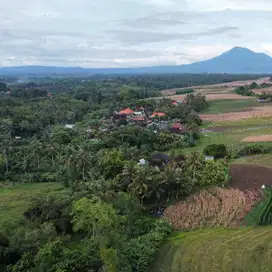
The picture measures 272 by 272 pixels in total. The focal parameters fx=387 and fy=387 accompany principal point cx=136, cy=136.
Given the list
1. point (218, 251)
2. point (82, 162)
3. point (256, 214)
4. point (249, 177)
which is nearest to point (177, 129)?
point (249, 177)

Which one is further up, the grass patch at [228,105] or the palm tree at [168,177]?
the grass patch at [228,105]

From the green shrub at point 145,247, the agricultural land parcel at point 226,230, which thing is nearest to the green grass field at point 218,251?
the agricultural land parcel at point 226,230

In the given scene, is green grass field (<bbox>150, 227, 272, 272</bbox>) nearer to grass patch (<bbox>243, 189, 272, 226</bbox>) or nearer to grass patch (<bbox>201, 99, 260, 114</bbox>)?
grass patch (<bbox>243, 189, 272, 226</bbox>)

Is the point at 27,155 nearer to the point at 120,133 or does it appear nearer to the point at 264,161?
the point at 120,133

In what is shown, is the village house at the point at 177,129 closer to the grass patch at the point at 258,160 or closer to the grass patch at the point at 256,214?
the grass patch at the point at 258,160

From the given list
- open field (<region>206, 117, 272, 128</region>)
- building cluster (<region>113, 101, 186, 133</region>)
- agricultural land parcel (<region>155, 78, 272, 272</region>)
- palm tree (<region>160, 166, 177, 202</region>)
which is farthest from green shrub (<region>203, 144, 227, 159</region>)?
open field (<region>206, 117, 272, 128</region>)

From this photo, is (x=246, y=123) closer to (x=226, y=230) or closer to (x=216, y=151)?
(x=216, y=151)

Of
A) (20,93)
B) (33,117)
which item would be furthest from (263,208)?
(20,93)
